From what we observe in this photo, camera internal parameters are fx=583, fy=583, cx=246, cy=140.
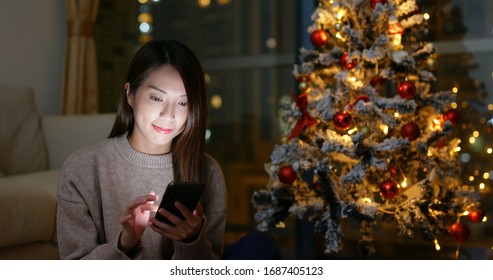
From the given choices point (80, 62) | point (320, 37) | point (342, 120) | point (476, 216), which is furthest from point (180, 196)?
point (80, 62)

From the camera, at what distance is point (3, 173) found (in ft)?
5.55

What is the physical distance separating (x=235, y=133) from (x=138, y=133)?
Result: 5.80ft

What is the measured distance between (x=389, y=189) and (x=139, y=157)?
0.99 metres

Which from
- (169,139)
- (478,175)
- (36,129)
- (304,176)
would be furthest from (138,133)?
(478,175)

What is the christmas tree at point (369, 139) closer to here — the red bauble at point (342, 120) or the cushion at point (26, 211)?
the red bauble at point (342, 120)

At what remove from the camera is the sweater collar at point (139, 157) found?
43.3 inches

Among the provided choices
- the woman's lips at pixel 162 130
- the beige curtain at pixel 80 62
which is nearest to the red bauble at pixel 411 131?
the woman's lips at pixel 162 130

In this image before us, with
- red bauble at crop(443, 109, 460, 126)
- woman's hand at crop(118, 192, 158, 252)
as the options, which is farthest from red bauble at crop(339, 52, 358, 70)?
woman's hand at crop(118, 192, 158, 252)

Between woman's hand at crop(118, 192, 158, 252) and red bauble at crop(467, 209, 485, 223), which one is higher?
woman's hand at crop(118, 192, 158, 252)

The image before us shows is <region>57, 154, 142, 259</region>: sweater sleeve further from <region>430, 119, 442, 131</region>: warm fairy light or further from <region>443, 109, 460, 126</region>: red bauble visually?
<region>443, 109, 460, 126</region>: red bauble

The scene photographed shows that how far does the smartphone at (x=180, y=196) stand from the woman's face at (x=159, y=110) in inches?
4.0

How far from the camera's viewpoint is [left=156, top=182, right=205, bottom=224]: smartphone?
1.03 metres

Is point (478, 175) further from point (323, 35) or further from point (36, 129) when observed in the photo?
point (36, 129)

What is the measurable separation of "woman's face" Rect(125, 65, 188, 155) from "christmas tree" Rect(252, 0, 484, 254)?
2.74ft
